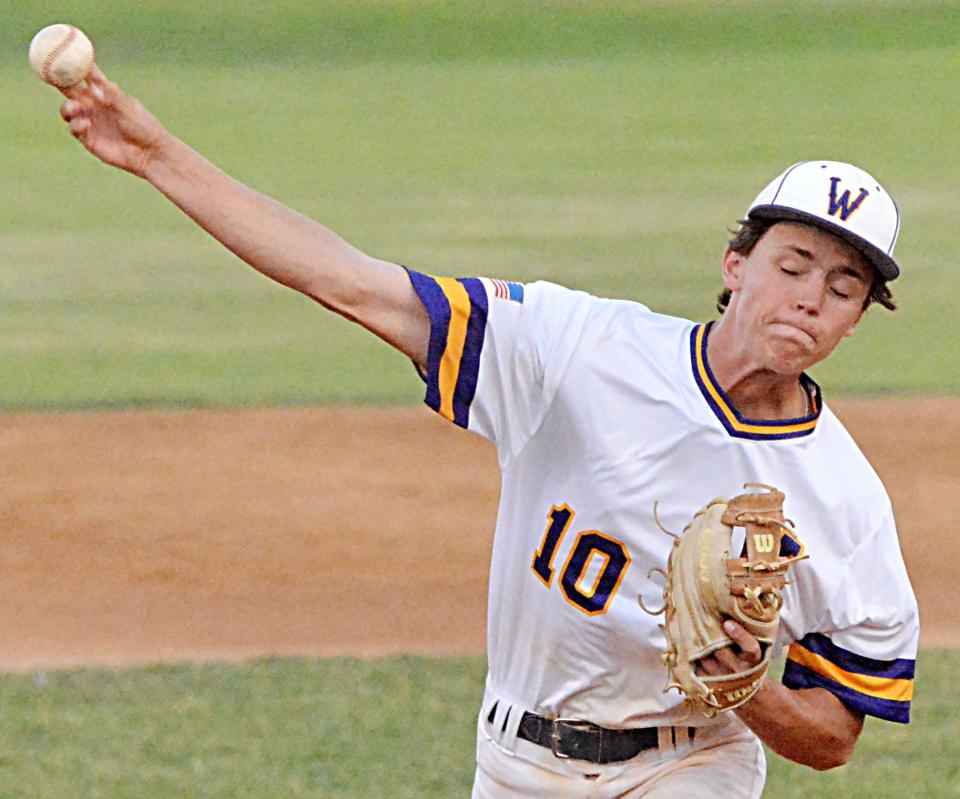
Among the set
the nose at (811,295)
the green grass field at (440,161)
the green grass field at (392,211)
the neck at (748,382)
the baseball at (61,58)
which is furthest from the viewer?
the green grass field at (440,161)

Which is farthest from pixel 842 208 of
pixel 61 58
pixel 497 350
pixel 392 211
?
pixel 392 211

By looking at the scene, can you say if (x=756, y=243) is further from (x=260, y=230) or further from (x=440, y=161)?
(x=440, y=161)

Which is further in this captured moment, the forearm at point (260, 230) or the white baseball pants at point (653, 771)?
the white baseball pants at point (653, 771)

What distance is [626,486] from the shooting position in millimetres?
3289

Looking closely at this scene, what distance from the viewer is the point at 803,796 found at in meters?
5.50

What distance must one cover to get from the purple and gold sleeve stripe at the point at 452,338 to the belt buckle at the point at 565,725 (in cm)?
66

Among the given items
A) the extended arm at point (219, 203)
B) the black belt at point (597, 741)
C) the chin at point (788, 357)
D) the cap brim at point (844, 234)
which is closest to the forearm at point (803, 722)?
the black belt at point (597, 741)

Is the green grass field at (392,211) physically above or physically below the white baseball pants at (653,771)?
below

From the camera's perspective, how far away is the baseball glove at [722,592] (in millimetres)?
3010

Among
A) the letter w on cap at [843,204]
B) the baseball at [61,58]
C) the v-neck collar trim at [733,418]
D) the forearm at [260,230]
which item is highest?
the baseball at [61,58]

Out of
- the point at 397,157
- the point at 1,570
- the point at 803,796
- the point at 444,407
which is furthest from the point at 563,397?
the point at 397,157

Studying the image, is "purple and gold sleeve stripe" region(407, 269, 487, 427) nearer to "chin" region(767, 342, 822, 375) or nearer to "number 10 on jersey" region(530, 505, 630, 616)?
"number 10 on jersey" region(530, 505, 630, 616)

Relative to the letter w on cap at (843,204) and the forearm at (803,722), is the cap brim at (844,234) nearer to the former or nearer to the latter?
the letter w on cap at (843,204)

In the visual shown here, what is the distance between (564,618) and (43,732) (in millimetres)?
3017
